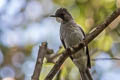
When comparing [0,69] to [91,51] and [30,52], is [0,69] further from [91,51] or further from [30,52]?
[91,51]

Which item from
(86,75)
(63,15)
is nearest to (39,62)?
(86,75)

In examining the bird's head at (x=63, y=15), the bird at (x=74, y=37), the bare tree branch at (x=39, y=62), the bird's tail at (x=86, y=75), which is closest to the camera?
the bare tree branch at (x=39, y=62)

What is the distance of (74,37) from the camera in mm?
3830

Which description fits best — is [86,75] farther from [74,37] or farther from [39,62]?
[39,62]

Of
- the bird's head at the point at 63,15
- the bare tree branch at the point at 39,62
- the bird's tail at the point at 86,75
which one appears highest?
the bird's head at the point at 63,15

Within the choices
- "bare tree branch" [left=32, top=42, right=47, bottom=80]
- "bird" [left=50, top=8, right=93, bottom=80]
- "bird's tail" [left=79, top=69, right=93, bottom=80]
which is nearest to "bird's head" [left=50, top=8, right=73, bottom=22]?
"bird" [left=50, top=8, right=93, bottom=80]

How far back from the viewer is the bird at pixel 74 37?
3.82m

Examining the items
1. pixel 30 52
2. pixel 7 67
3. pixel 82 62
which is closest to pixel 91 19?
pixel 82 62

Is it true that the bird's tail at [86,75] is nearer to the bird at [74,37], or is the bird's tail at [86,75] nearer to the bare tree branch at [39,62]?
the bird at [74,37]

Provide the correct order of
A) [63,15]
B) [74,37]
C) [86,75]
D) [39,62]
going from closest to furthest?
[39,62] < [86,75] < [74,37] < [63,15]

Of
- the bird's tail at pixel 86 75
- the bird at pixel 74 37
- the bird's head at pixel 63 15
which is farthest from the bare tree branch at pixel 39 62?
the bird's head at pixel 63 15

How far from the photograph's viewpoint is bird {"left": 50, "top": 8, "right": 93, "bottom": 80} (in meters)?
3.82

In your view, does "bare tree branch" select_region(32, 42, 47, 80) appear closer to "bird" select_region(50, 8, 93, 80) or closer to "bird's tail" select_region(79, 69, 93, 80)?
"bird's tail" select_region(79, 69, 93, 80)

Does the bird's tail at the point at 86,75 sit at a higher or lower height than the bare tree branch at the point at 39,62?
higher
